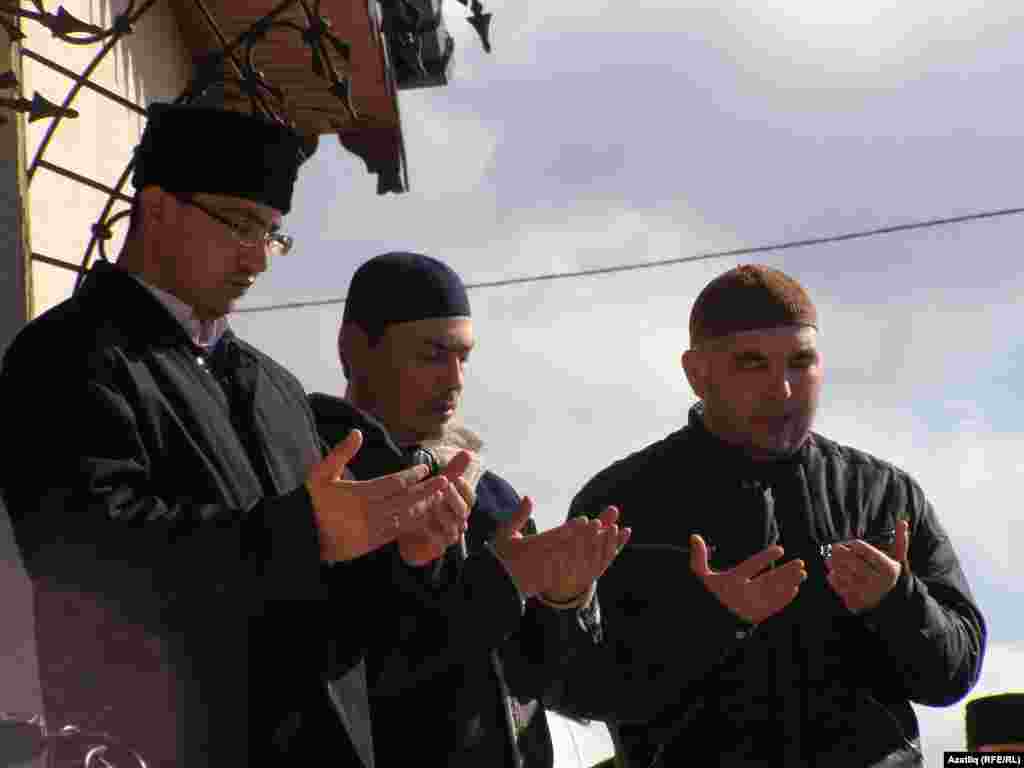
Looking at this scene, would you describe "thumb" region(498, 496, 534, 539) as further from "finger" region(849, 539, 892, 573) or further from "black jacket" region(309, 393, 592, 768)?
"finger" region(849, 539, 892, 573)

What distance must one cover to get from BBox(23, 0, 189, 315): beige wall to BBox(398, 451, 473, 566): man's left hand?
2.38 m

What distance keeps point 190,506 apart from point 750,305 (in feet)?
6.74

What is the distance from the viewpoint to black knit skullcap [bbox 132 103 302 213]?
144 inches

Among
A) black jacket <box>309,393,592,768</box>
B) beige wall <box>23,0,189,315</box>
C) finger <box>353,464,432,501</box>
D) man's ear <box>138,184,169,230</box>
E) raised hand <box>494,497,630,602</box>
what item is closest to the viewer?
finger <box>353,464,432,501</box>

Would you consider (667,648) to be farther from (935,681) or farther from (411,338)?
(411,338)

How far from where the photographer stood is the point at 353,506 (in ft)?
10.5

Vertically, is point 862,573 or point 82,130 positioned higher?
point 82,130

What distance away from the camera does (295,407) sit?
383 cm

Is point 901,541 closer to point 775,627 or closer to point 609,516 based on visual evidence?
point 775,627

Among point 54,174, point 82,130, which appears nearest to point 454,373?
point 54,174

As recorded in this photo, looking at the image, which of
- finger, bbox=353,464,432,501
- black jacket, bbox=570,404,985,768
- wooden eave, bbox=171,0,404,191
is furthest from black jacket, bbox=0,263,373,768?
wooden eave, bbox=171,0,404,191

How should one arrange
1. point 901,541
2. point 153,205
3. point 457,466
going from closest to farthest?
point 457,466
point 153,205
point 901,541

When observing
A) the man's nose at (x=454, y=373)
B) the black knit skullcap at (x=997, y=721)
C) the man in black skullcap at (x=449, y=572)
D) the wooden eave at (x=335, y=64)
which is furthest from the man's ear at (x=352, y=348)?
the wooden eave at (x=335, y=64)

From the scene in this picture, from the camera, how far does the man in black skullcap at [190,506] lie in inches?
126
